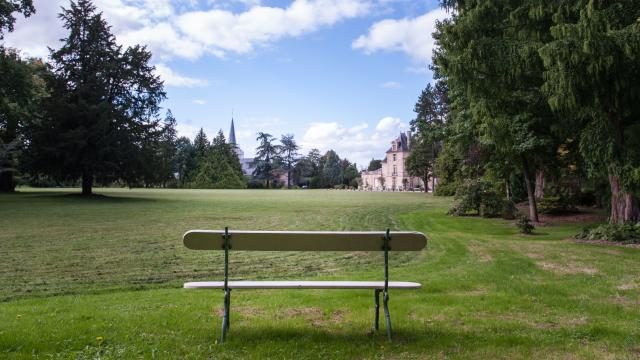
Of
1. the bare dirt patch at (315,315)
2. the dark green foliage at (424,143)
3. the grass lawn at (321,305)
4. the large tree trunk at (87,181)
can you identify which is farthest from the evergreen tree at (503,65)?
the dark green foliage at (424,143)

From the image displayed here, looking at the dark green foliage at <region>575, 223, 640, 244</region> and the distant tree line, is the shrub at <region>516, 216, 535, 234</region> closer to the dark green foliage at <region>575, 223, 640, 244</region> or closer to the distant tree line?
the dark green foliage at <region>575, 223, 640, 244</region>

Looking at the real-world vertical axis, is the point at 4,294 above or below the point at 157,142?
below

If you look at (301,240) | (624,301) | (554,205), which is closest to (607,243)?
(624,301)

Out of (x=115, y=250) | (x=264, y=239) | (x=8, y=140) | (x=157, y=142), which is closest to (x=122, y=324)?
(x=264, y=239)

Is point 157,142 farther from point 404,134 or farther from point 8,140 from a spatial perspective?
point 404,134

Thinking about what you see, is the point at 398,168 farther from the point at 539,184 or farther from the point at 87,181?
the point at 539,184

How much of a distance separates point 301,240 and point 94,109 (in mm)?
33483

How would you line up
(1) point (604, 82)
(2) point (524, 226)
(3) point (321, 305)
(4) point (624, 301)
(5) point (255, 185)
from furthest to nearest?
(5) point (255, 185) < (2) point (524, 226) < (1) point (604, 82) < (4) point (624, 301) < (3) point (321, 305)

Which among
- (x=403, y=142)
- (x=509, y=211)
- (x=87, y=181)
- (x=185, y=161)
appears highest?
(x=403, y=142)

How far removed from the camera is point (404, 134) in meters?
103

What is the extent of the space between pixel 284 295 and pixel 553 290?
10.7ft

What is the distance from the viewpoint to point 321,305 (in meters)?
5.33

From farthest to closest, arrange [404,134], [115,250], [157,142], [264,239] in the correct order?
1. [404,134]
2. [157,142]
3. [115,250]
4. [264,239]

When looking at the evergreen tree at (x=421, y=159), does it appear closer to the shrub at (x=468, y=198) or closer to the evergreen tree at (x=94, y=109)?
the evergreen tree at (x=94, y=109)
